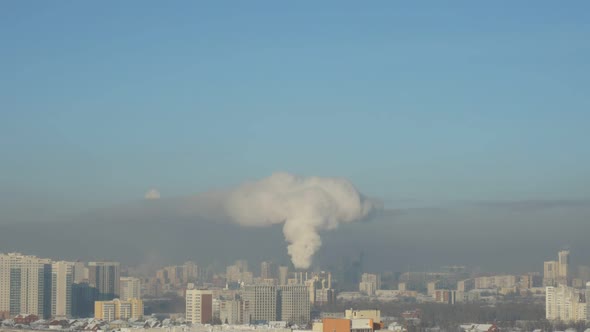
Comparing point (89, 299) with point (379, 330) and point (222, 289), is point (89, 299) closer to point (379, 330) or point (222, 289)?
point (222, 289)

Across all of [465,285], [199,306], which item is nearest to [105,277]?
[199,306]

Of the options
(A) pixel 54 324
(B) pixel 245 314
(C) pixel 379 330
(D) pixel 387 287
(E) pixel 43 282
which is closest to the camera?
(C) pixel 379 330

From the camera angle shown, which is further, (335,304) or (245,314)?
(335,304)

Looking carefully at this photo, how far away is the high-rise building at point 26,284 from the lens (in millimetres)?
69375

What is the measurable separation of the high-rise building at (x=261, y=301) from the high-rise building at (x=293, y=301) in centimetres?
42

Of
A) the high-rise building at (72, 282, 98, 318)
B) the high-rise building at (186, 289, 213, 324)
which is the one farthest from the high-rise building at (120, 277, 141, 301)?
the high-rise building at (186, 289, 213, 324)

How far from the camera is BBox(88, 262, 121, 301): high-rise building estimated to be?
75.7 m

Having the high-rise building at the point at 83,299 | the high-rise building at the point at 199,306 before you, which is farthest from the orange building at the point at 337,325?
the high-rise building at the point at 83,299

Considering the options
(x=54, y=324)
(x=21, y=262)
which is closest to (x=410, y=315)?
(x=54, y=324)

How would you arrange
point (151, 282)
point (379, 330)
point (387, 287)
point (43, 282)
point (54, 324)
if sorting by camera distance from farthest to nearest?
point (387, 287) < point (151, 282) < point (43, 282) < point (54, 324) < point (379, 330)

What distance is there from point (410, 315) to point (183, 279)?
19631 mm

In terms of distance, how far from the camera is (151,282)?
76.0 m

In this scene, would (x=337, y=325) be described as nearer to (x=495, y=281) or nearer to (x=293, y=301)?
(x=293, y=301)

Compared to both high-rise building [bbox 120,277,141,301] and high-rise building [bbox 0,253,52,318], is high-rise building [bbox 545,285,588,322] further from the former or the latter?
high-rise building [bbox 0,253,52,318]
